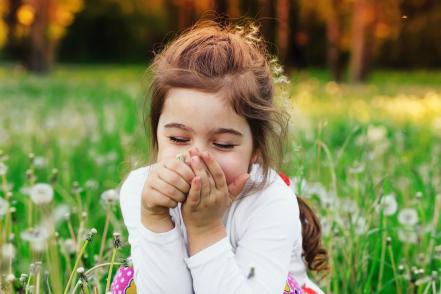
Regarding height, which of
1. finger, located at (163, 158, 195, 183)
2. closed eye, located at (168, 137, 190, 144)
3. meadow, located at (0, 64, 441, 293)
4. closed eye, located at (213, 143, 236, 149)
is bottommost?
meadow, located at (0, 64, 441, 293)

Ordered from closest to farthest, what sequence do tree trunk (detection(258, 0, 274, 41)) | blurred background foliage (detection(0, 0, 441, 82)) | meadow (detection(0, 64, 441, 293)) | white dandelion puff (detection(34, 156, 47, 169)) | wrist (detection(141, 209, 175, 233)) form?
wrist (detection(141, 209, 175, 233)) < meadow (detection(0, 64, 441, 293)) < tree trunk (detection(258, 0, 274, 41)) < white dandelion puff (detection(34, 156, 47, 169)) < blurred background foliage (detection(0, 0, 441, 82))

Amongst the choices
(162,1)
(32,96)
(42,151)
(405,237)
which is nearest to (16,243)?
(405,237)

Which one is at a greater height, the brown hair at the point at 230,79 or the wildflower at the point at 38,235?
the brown hair at the point at 230,79

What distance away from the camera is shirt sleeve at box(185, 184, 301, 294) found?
1.71 m

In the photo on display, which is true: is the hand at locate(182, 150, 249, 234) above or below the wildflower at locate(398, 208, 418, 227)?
above

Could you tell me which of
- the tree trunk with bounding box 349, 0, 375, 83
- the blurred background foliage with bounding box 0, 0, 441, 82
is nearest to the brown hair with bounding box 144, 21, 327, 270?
the blurred background foliage with bounding box 0, 0, 441, 82

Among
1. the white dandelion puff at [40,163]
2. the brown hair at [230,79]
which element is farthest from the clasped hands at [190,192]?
the white dandelion puff at [40,163]

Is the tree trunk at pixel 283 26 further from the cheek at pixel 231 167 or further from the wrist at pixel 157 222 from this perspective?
the wrist at pixel 157 222

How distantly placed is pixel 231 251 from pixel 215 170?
21cm

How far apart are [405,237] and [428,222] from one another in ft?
0.96

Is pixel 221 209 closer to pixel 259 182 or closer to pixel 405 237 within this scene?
pixel 259 182

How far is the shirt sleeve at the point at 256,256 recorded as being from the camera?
1.71 meters

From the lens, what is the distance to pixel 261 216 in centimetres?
186

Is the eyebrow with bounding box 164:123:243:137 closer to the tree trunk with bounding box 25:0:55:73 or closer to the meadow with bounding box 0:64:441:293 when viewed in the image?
the meadow with bounding box 0:64:441:293
